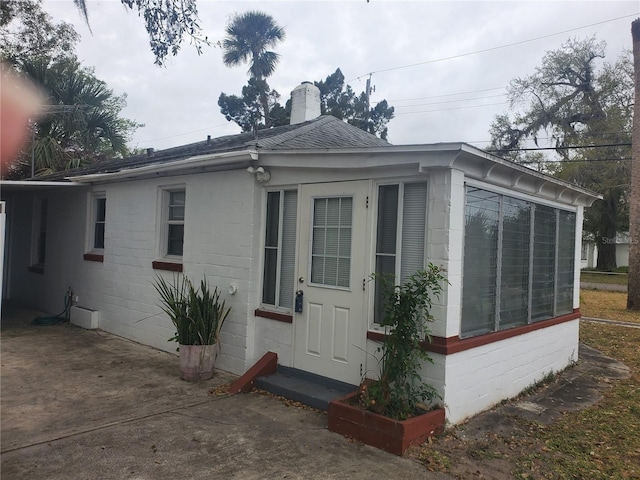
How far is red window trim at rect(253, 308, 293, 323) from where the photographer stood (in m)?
5.53

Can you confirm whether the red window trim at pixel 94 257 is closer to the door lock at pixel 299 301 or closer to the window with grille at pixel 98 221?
the window with grille at pixel 98 221

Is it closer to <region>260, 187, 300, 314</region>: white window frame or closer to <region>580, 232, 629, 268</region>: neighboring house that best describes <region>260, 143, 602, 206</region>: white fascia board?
<region>260, 187, 300, 314</region>: white window frame

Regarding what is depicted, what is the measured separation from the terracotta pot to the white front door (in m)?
1.15

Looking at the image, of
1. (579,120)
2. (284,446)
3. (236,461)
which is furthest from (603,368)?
(579,120)

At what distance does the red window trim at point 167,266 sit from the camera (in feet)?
22.6

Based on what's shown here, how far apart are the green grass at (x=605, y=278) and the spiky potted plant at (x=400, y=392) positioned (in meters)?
24.6

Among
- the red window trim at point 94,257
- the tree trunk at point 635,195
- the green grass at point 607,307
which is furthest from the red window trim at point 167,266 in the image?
the tree trunk at point 635,195

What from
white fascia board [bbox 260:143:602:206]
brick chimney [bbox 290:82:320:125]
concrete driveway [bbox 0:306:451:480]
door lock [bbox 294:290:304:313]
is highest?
brick chimney [bbox 290:82:320:125]

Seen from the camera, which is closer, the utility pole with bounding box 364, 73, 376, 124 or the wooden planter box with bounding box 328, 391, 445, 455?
the wooden planter box with bounding box 328, 391, 445, 455

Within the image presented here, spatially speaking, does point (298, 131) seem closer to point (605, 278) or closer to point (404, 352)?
point (404, 352)

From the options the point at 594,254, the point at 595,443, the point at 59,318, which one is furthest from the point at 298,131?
the point at 594,254

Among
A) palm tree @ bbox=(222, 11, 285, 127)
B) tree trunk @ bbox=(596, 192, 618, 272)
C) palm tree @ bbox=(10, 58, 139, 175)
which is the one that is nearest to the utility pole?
palm tree @ bbox=(222, 11, 285, 127)

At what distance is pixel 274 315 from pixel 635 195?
1299cm

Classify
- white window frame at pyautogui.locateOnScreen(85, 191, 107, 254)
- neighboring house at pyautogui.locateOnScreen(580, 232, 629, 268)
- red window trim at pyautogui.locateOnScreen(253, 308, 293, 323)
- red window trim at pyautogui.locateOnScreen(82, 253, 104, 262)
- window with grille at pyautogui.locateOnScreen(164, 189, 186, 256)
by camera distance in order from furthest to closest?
neighboring house at pyautogui.locateOnScreen(580, 232, 629, 268), white window frame at pyautogui.locateOnScreen(85, 191, 107, 254), red window trim at pyautogui.locateOnScreen(82, 253, 104, 262), window with grille at pyautogui.locateOnScreen(164, 189, 186, 256), red window trim at pyautogui.locateOnScreen(253, 308, 293, 323)
